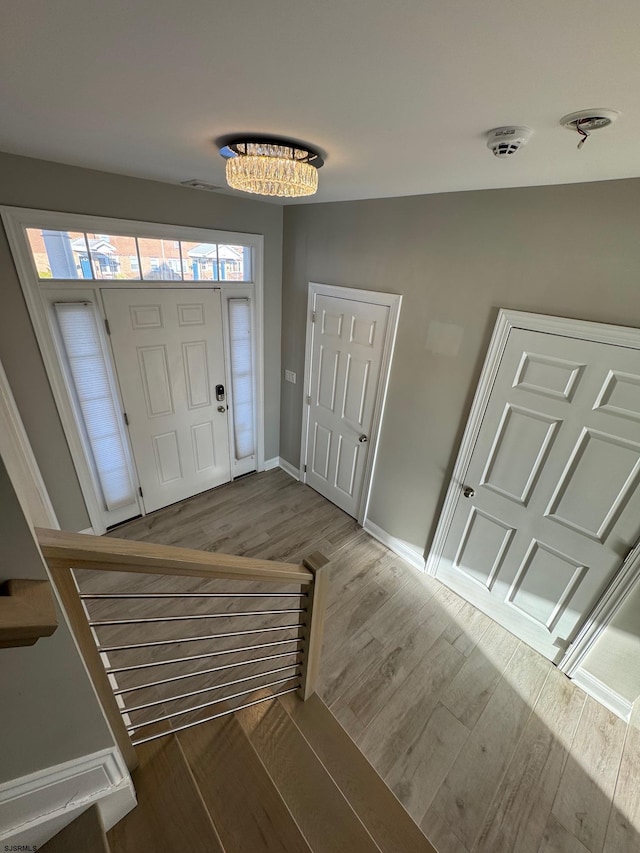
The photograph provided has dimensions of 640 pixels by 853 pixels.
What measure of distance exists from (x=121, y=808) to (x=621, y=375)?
241cm

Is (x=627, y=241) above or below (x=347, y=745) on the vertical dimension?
above

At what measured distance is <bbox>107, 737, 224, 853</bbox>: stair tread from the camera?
95 centimetres

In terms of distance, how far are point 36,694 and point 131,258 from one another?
97.4 inches

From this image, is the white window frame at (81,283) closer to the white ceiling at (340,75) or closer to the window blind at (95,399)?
the window blind at (95,399)

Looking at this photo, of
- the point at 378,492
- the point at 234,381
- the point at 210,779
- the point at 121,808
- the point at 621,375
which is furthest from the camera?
the point at 234,381

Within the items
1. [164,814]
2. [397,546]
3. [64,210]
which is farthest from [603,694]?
[64,210]

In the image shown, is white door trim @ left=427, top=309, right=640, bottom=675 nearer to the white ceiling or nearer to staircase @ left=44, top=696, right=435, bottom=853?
the white ceiling

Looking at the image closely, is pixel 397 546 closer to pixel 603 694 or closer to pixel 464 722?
pixel 464 722

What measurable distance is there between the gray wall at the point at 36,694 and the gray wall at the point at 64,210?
2.01 metres

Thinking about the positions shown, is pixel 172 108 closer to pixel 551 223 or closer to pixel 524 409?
pixel 551 223

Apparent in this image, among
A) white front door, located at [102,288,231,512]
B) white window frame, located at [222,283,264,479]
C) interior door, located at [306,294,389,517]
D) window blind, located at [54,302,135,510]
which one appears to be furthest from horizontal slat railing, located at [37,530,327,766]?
A: white window frame, located at [222,283,264,479]

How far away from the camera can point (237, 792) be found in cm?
111

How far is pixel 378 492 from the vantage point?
9.39 ft

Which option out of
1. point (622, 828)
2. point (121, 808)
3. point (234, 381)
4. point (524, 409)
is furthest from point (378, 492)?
point (121, 808)
